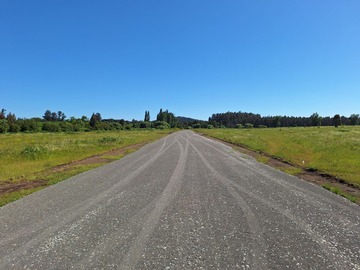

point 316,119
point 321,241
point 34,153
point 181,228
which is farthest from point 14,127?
point 316,119

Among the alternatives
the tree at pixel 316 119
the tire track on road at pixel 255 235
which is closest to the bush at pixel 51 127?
the tire track on road at pixel 255 235

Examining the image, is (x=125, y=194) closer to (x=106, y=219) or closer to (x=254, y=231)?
(x=106, y=219)

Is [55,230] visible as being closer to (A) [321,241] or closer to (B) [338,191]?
(A) [321,241]

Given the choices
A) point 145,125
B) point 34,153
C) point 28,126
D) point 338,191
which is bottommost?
point 338,191

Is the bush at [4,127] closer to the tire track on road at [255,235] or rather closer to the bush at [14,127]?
the bush at [14,127]

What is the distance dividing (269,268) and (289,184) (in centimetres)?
758

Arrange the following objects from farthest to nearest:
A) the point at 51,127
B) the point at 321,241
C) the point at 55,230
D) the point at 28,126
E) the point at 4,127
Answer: the point at 51,127, the point at 28,126, the point at 4,127, the point at 55,230, the point at 321,241

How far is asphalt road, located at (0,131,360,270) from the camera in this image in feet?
15.9

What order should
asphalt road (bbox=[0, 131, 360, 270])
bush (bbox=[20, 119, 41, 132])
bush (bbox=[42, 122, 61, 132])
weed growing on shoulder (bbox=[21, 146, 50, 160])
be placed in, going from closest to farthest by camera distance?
asphalt road (bbox=[0, 131, 360, 270]), weed growing on shoulder (bbox=[21, 146, 50, 160]), bush (bbox=[20, 119, 41, 132]), bush (bbox=[42, 122, 61, 132])

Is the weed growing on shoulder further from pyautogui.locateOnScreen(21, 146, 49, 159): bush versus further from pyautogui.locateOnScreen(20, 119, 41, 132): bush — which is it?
pyautogui.locateOnScreen(20, 119, 41, 132): bush

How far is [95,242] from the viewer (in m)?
5.61

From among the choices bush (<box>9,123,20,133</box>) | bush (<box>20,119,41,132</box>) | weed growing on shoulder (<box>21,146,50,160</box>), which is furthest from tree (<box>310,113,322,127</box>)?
weed growing on shoulder (<box>21,146,50,160</box>)

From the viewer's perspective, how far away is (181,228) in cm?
636

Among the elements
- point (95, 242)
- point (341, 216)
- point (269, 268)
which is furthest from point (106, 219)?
point (341, 216)
